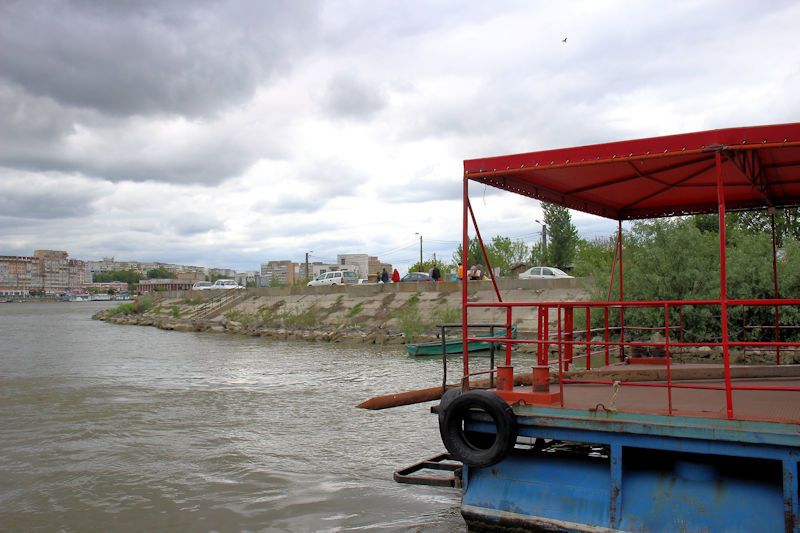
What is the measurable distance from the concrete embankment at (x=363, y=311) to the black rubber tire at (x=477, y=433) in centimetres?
2084

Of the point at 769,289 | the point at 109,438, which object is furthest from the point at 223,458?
the point at 769,289

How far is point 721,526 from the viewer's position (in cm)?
509

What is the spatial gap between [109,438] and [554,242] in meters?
42.1

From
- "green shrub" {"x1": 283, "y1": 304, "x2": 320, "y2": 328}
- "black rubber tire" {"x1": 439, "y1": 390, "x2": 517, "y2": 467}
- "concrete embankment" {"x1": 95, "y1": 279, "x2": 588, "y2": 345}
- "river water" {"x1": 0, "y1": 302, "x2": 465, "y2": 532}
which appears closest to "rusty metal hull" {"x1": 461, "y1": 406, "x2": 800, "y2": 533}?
"black rubber tire" {"x1": 439, "y1": 390, "x2": 517, "y2": 467}

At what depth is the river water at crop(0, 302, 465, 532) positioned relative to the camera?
792 cm

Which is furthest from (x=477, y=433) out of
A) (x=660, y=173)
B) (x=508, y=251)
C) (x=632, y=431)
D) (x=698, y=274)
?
(x=508, y=251)

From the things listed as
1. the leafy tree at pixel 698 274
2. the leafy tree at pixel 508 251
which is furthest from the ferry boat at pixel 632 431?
the leafy tree at pixel 508 251

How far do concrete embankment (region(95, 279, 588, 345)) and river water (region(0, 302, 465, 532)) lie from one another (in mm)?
8541

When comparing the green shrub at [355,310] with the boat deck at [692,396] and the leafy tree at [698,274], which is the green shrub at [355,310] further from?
the boat deck at [692,396]

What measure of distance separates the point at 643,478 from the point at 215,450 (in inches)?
293

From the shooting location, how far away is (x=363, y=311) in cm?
3559

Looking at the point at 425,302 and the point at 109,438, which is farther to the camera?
the point at 425,302

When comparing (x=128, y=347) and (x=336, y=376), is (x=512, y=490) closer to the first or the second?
(x=336, y=376)

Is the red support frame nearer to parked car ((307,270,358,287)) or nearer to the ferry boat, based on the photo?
the ferry boat
